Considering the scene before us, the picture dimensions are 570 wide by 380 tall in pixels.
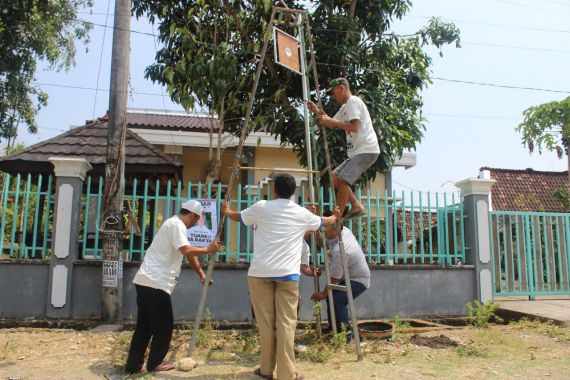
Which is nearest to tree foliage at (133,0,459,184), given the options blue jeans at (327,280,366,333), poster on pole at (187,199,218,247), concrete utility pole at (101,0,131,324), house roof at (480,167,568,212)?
concrete utility pole at (101,0,131,324)

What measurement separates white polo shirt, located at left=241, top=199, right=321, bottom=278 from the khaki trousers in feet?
0.43

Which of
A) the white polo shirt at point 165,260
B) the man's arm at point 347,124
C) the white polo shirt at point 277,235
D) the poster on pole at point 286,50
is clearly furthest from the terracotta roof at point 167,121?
the white polo shirt at point 277,235

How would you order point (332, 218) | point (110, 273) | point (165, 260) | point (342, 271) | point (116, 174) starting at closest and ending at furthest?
point (165, 260) < point (332, 218) < point (342, 271) < point (110, 273) < point (116, 174)

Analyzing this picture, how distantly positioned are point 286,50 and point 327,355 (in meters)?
3.16

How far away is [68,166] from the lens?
659 cm

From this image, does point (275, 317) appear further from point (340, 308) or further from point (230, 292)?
point (230, 292)

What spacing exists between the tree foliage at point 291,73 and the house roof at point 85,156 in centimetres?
109

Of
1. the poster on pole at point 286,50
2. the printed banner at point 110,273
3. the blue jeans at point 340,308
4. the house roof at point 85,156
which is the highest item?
the poster on pole at point 286,50

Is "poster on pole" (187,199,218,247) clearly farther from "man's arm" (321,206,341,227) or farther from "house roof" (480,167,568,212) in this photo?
"house roof" (480,167,568,212)

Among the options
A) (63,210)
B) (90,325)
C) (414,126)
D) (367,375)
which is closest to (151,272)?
(367,375)

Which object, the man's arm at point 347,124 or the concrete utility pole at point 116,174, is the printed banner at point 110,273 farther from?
the man's arm at point 347,124

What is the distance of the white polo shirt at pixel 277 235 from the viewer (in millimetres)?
3898

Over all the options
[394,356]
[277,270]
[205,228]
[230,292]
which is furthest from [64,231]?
[394,356]

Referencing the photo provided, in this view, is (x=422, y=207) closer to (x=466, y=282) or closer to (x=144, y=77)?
(x=466, y=282)
